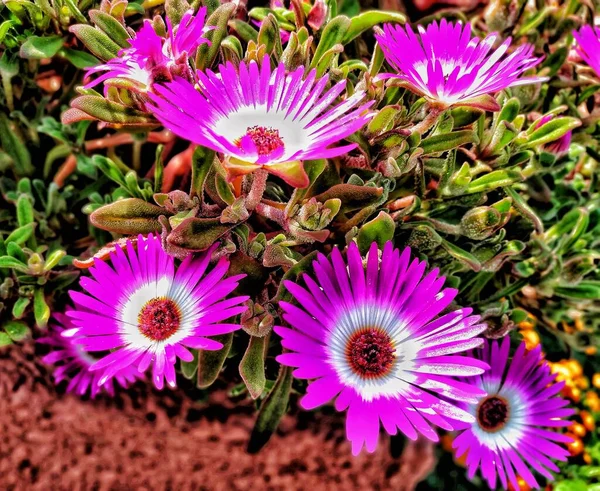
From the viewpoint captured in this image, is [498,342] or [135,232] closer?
[135,232]

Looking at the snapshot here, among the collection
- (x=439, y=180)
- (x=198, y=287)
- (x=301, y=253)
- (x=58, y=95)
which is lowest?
(x=198, y=287)

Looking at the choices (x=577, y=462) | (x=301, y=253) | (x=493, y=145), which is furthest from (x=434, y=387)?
(x=577, y=462)

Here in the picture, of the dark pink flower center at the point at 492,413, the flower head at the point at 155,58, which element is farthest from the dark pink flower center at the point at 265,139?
the dark pink flower center at the point at 492,413

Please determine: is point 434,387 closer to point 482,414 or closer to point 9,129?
point 482,414

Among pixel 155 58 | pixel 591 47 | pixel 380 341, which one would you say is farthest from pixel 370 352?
pixel 591 47

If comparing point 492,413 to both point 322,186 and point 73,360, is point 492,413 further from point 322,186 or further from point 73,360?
point 73,360

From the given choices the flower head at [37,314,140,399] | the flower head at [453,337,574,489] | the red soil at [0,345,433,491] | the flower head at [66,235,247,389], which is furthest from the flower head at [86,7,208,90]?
the red soil at [0,345,433,491]

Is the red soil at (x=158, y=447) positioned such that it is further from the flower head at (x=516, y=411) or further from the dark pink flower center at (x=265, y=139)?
the dark pink flower center at (x=265, y=139)
